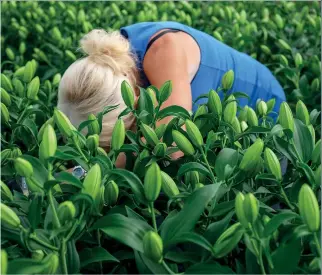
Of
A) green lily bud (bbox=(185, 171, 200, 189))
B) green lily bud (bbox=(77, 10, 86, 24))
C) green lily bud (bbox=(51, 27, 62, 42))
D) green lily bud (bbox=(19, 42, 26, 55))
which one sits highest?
green lily bud (bbox=(185, 171, 200, 189))

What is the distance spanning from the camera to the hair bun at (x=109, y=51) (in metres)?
2.00

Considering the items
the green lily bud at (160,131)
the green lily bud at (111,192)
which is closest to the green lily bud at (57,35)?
the green lily bud at (160,131)

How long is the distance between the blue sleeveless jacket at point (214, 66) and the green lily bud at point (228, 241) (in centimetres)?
131

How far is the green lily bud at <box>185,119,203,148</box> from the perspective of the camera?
50.6 inches

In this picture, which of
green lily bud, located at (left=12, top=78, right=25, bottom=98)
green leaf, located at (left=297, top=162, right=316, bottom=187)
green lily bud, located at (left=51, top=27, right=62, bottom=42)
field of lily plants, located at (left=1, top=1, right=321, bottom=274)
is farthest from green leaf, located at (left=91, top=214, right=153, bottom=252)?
green lily bud, located at (left=51, top=27, right=62, bottom=42)

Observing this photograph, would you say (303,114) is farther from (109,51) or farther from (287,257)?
(109,51)

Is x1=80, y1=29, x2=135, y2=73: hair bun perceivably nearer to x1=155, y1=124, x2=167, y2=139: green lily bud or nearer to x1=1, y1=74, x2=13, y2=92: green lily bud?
x1=1, y1=74, x2=13, y2=92: green lily bud

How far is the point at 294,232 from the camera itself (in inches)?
38.1

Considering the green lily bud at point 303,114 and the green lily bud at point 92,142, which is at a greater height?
the green lily bud at point 303,114

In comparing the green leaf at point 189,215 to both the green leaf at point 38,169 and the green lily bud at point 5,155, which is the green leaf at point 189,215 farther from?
the green lily bud at point 5,155

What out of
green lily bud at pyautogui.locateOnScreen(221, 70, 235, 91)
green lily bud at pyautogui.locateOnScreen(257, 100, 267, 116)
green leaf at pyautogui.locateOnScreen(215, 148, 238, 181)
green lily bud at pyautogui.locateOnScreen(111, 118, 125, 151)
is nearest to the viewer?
green leaf at pyautogui.locateOnScreen(215, 148, 238, 181)

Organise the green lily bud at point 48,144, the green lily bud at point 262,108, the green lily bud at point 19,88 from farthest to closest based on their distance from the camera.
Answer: the green lily bud at point 19,88, the green lily bud at point 262,108, the green lily bud at point 48,144

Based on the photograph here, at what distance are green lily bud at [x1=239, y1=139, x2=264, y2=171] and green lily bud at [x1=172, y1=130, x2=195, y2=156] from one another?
149mm

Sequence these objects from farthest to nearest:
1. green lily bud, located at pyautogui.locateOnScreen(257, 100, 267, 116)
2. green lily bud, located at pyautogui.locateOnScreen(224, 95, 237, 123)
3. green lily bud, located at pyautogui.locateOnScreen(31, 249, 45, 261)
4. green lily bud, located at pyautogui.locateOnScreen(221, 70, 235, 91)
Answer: green lily bud, located at pyautogui.locateOnScreen(221, 70, 235, 91) < green lily bud, located at pyautogui.locateOnScreen(257, 100, 267, 116) < green lily bud, located at pyautogui.locateOnScreen(224, 95, 237, 123) < green lily bud, located at pyautogui.locateOnScreen(31, 249, 45, 261)
